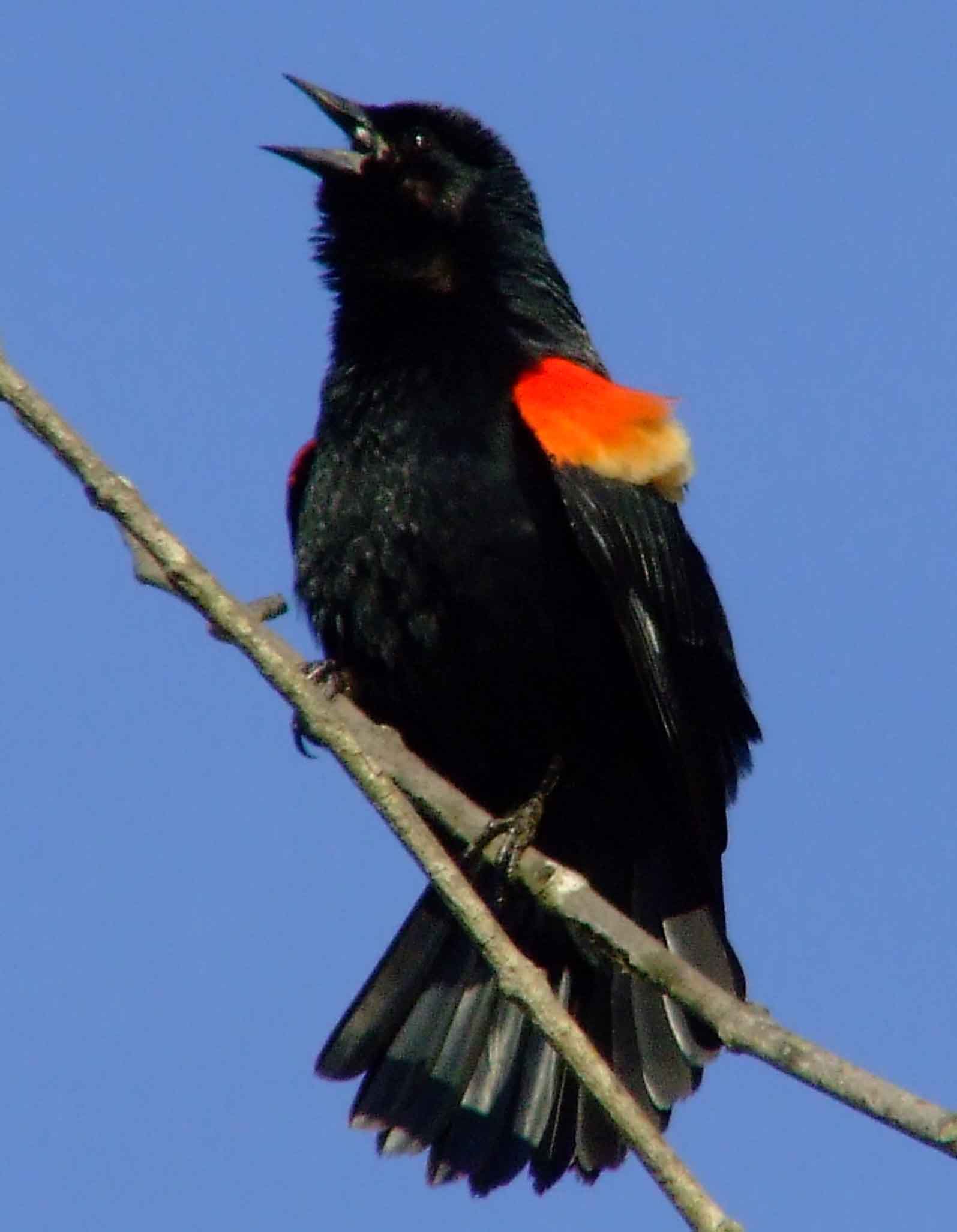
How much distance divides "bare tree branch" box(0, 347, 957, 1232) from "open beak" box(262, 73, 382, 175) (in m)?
1.75

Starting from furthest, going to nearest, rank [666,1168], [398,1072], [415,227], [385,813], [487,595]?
[415,227] < [398,1072] < [487,595] < [385,813] < [666,1168]

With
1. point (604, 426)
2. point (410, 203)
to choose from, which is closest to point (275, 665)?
point (604, 426)

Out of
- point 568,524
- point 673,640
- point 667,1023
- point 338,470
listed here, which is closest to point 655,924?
point 667,1023

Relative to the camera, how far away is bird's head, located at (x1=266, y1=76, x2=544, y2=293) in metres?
5.00

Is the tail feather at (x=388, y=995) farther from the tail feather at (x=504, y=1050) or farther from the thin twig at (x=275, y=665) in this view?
the thin twig at (x=275, y=665)

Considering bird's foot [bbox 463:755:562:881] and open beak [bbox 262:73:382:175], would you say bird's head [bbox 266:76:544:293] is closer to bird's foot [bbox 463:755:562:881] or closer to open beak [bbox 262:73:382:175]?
open beak [bbox 262:73:382:175]

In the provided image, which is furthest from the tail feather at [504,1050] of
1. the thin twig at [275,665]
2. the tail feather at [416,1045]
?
the thin twig at [275,665]

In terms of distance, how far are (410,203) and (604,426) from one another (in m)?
0.94

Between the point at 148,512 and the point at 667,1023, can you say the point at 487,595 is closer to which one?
the point at 667,1023

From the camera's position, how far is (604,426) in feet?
15.0

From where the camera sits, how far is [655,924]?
4730 millimetres

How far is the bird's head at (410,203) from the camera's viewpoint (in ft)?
16.4

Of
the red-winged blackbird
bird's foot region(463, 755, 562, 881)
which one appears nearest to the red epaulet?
the red-winged blackbird

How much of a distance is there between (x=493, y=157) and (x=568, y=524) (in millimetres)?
1289
